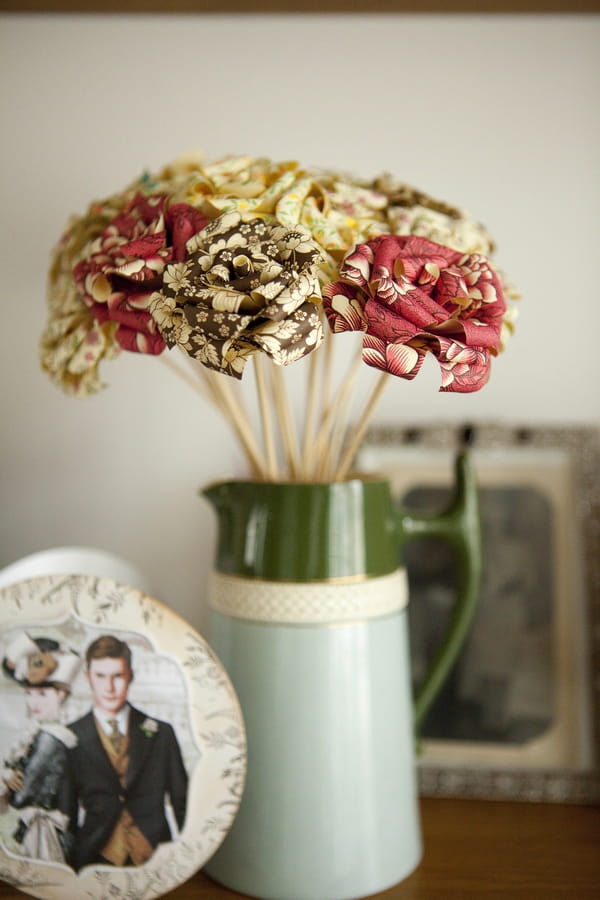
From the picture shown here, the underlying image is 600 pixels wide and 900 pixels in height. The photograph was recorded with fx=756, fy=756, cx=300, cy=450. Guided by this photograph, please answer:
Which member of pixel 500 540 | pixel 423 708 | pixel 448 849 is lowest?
pixel 448 849

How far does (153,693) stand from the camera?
510mm

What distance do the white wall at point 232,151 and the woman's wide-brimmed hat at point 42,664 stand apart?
232 millimetres

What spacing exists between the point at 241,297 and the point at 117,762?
1.06 feet

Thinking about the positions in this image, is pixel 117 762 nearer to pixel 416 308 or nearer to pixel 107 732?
pixel 107 732

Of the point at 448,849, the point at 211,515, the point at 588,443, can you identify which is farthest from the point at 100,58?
the point at 448,849

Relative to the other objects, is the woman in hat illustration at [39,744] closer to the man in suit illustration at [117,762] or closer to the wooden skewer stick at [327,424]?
the man in suit illustration at [117,762]

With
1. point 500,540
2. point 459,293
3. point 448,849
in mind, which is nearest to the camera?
point 459,293

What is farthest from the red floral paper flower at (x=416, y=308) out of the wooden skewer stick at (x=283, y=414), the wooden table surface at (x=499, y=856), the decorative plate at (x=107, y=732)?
the wooden table surface at (x=499, y=856)

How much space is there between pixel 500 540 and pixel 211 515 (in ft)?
0.93

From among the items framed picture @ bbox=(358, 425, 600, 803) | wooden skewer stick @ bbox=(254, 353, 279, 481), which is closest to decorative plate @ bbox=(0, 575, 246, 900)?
wooden skewer stick @ bbox=(254, 353, 279, 481)

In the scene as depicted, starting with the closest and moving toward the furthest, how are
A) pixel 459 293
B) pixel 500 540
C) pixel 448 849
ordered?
pixel 459 293 → pixel 448 849 → pixel 500 540

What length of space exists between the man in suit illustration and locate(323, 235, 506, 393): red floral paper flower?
0.87 feet

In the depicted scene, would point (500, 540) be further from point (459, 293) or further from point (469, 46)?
point (469, 46)

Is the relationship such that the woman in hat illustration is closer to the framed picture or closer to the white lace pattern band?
the white lace pattern band
